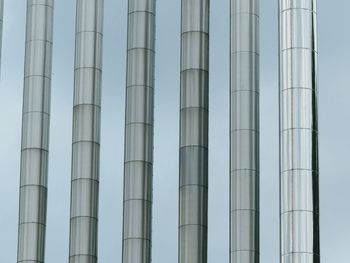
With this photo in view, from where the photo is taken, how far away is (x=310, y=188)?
3339 inches

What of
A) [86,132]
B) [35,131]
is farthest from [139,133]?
[35,131]

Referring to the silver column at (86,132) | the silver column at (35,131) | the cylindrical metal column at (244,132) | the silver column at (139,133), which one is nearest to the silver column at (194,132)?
the silver column at (139,133)

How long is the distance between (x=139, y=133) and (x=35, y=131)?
6896 millimetres

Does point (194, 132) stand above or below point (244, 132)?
above

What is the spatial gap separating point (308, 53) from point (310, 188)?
327 inches

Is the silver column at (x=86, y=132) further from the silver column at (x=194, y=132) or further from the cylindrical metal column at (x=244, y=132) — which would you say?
the cylindrical metal column at (x=244, y=132)

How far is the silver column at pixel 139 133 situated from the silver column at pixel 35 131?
18.2 ft

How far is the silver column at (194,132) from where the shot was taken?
299ft

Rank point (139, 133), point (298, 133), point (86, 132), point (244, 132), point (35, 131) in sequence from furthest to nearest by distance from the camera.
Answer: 1. point (35, 131)
2. point (86, 132)
3. point (139, 133)
4. point (244, 132)
5. point (298, 133)

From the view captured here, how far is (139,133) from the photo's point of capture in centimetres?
9325

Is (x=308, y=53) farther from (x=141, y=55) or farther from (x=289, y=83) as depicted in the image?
(x=141, y=55)

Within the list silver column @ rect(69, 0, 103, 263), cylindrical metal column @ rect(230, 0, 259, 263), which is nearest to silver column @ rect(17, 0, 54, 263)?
silver column @ rect(69, 0, 103, 263)

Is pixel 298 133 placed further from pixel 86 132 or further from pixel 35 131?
pixel 35 131

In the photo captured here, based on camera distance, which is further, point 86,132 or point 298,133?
point 86,132
